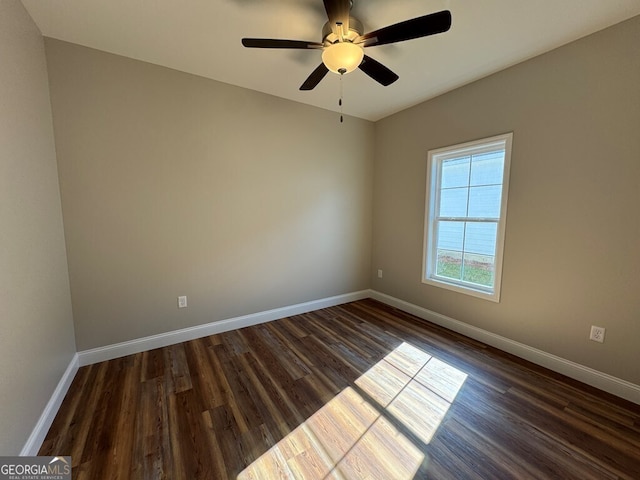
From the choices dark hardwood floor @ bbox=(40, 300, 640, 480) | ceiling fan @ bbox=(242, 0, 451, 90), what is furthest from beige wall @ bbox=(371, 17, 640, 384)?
ceiling fan @ bbox=(242, 0, 451, 90)

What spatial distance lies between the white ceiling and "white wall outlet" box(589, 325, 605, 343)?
220 centimetres

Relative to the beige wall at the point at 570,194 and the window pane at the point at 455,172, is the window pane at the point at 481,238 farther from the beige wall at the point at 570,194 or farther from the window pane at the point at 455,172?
the window pane at the point at 455,172

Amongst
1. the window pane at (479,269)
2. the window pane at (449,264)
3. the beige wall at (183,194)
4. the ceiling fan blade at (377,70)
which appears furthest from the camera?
the window pane at (449,264)

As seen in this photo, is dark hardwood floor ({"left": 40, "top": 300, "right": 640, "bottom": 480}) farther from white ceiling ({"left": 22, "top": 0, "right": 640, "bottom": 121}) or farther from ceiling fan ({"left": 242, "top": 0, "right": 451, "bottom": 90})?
white ceiling ({"left": 22, "top": 0, "right": 640, "bottom": 121})

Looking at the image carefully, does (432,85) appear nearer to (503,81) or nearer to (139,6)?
(503,81)

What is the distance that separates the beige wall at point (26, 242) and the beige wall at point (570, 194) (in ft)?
11.3

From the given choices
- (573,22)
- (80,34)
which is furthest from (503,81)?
(80,34)

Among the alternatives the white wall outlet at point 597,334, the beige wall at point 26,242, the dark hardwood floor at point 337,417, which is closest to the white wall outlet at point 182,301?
the dark hardwood floor at point 337,417

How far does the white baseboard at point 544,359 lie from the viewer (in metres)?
1.85

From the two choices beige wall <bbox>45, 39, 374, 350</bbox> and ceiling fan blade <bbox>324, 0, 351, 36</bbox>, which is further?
beige wall <bbox>45, 39, 374, 350</bbox>

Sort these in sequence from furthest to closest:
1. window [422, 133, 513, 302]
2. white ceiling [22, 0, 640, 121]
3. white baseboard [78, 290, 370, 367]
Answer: window [422, 133, 513, 302], white baseboard [78, 290, 370, 367], white ceiling [22, 0, 640, 121]

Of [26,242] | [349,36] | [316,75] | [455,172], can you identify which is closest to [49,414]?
[26,242]

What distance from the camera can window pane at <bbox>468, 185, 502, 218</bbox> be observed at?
2.53 m

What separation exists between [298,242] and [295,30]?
2.09 m
